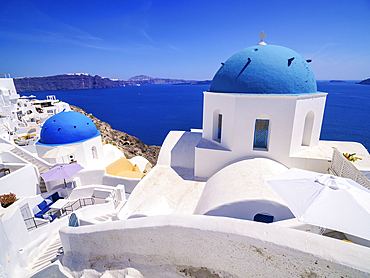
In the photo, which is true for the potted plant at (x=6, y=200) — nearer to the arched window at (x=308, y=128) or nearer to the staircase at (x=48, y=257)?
the staircase at (x=48, y=257)

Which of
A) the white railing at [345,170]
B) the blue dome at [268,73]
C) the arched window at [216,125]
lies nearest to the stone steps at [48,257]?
the arched window at [216,125]

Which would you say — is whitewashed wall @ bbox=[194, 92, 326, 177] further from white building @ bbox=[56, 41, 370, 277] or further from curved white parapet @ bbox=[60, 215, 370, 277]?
curved white parapet @ bbox=[60, 215, 370, 277]

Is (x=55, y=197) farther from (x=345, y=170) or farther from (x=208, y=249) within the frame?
(x=345, y=170)

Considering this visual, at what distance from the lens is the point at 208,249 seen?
3.44 meters

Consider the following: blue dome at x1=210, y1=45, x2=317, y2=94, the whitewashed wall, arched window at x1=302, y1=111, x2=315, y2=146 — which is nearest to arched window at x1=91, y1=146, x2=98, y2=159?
the whitewashed wall

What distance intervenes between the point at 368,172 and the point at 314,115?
304 centimetres

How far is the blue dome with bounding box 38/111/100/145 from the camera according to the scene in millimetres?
12844

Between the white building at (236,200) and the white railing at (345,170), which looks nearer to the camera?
the white building at (236,200)

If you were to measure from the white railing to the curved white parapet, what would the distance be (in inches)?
166

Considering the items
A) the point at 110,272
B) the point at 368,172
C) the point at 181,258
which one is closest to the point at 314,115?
the point at 368,172

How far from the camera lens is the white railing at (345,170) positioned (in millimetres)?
5736

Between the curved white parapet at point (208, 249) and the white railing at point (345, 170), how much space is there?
4.21 m

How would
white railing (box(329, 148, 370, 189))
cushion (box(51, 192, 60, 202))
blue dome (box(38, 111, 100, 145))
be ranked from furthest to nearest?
blue dome (box(38, 111, 100, 145))
cushion (box(51, 192, 60, 202))
white railing (box(329, 148, 370, 189))

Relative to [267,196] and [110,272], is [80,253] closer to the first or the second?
[110,272]
